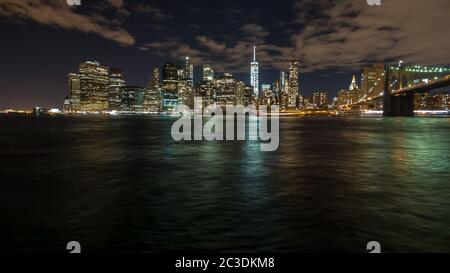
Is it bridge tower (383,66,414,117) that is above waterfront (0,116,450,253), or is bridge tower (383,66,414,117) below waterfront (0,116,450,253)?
above

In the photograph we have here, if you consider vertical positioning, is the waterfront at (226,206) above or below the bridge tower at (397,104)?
below

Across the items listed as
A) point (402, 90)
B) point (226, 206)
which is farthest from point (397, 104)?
point (226, 206)

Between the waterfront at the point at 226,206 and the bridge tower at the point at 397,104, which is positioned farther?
the bridge tower at the point at 397,104

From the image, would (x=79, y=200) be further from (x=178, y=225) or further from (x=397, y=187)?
(x=397, y=187)

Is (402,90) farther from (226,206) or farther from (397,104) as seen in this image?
(226,206)

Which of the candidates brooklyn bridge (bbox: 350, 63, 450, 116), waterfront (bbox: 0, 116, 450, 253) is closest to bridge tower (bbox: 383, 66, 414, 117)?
brooklyn bridge (bbox: 350, 63, 450, 116)

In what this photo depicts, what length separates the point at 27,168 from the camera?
22703 millimetres

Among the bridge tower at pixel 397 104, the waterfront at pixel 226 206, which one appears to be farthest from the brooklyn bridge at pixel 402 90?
the waterfront at pixel 226 206

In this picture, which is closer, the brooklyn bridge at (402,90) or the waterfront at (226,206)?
the waterfront at (226,206)

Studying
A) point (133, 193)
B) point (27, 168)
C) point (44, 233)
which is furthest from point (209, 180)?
point (27, 168)

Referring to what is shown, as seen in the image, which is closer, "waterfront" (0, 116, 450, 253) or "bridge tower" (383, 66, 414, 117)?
"waterfront" (0, 116, 450, 253)

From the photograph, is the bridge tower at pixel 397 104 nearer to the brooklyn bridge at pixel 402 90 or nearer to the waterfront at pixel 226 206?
the brooklyn bridge at pixel 402 90

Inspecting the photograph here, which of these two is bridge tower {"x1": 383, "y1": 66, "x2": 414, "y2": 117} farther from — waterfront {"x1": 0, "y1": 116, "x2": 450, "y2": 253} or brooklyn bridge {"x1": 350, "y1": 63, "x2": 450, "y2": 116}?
waterfront {"x1": 0, "y1": 116, "x2": 450, "y2": 253}
